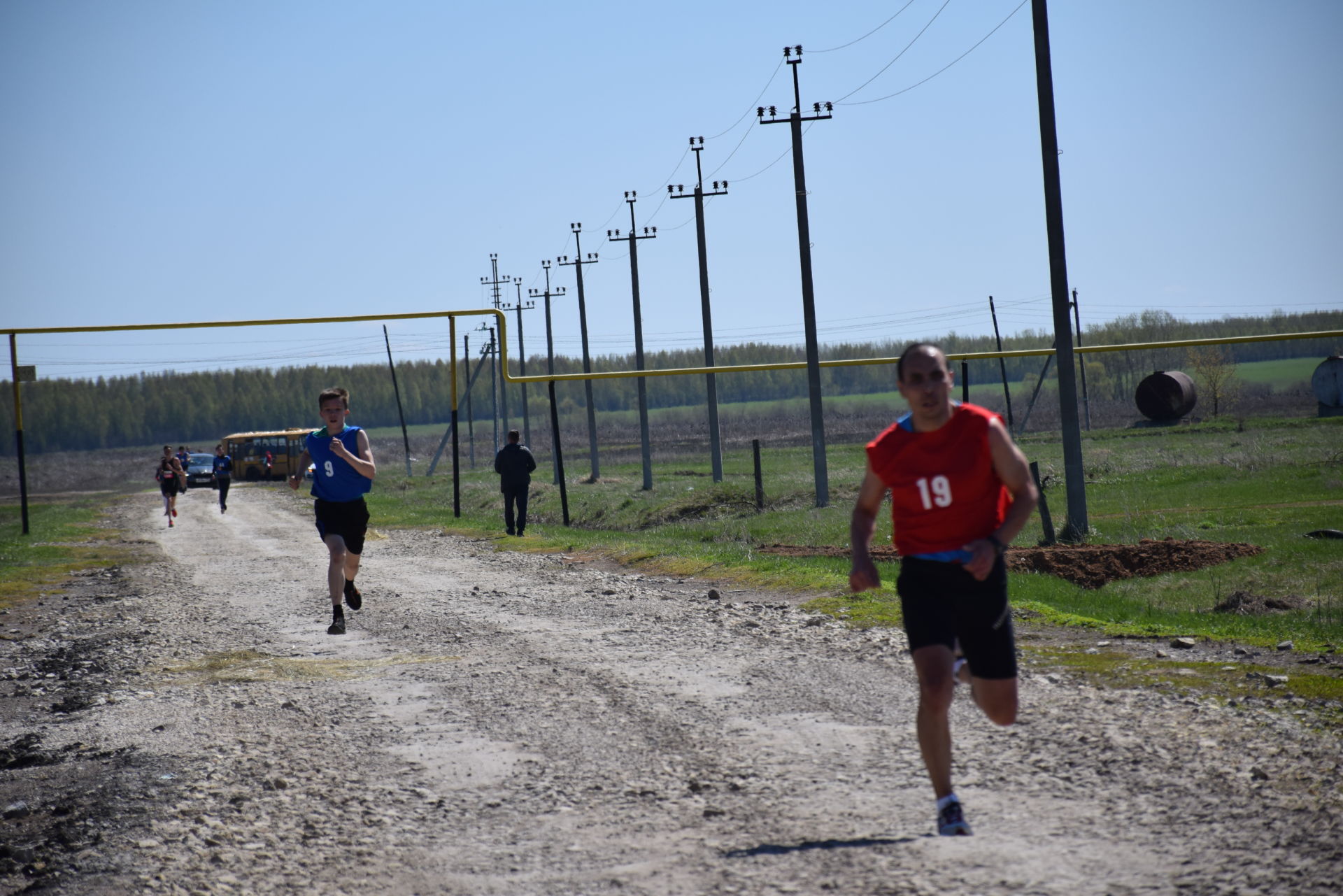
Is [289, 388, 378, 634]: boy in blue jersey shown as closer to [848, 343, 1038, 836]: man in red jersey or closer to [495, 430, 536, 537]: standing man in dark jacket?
[848, 343, 1038, 836]: man in red jersey

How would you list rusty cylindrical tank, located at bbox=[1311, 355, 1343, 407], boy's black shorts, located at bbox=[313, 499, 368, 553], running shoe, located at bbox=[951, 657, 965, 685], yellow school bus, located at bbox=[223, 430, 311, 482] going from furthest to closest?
yellow school bus, located at bbox=[223, 430, 311, 482], rusty cylindrical tank, located at bbox=[1311, 355, 1343, 407], boy's black shorts, located at bbox=[313, 499, 368, 553], running shoe, located at bbox=[951, 657, 965, 685]

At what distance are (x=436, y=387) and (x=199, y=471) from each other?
106 metres

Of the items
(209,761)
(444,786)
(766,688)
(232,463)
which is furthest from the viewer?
(232,463)

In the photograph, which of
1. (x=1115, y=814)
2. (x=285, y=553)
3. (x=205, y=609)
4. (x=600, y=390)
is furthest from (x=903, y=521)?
(x=600, y=390)

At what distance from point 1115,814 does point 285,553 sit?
15.9 m

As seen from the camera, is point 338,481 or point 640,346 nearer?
point 338,481

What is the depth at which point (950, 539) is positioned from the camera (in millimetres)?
4473

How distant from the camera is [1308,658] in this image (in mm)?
7227

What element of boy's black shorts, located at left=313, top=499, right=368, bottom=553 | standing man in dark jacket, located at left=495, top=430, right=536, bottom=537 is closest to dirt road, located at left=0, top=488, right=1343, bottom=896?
boy's black shorts, located at left=313, top=499, right=368, bottom=553

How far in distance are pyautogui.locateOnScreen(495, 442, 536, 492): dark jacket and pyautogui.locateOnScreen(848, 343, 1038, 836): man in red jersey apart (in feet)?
52.3

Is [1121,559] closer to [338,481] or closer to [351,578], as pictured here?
[351,578]

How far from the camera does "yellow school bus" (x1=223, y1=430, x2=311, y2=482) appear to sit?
2621 inches

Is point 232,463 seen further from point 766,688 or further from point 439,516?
point 766,688

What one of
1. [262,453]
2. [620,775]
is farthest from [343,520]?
[262,453]
